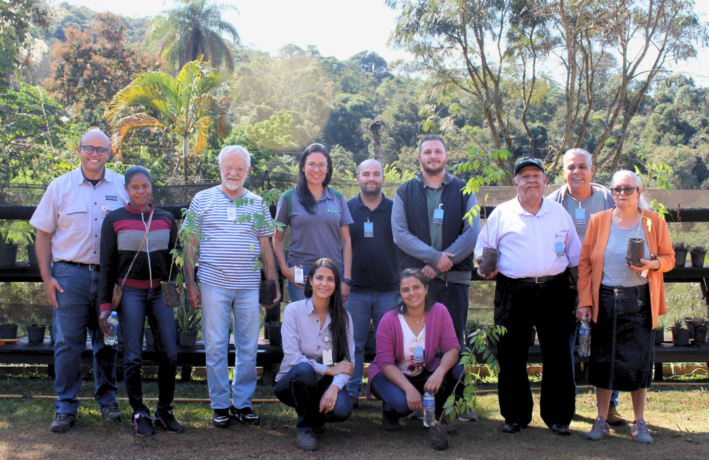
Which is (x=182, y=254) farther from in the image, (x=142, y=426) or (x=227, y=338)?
(x=142, y=426)

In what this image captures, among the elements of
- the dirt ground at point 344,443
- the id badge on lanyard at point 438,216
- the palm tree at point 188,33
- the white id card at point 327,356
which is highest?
the palm tree at point 188,33

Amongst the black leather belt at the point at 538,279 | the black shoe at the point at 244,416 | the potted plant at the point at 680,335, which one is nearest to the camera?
the black leather belt at the point at 538,279

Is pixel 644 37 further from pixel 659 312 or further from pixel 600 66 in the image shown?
pixel 659 312

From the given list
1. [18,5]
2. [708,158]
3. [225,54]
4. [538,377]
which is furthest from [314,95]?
[538,377]

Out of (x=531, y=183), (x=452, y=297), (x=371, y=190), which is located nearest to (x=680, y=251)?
(x=531, y=183)

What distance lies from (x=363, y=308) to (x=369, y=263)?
0.36 m

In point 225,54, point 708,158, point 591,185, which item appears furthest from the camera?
point 225,54

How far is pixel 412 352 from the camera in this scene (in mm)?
3723

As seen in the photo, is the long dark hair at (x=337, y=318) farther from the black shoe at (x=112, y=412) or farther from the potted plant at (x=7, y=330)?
the potted plant at (x=7, y=330)

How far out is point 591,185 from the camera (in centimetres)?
429

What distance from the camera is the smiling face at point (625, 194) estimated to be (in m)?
3.62

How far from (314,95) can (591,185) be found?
4982 centimetres

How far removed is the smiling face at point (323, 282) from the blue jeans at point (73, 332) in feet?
5.10

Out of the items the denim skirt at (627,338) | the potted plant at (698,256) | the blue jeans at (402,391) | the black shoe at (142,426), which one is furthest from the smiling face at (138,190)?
the potted plant at (698,256)
